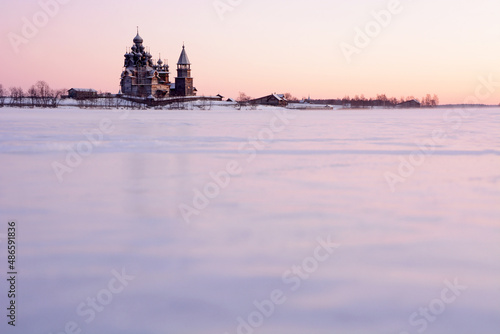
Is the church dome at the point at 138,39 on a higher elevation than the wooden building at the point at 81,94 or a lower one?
higher

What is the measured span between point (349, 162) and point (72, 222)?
6.14 m

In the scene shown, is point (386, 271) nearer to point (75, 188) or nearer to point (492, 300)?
point (492, 300)

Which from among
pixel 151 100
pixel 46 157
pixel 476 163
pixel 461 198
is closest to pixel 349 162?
pixel 476 163

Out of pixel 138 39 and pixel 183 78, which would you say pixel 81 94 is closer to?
pixel 138 39
